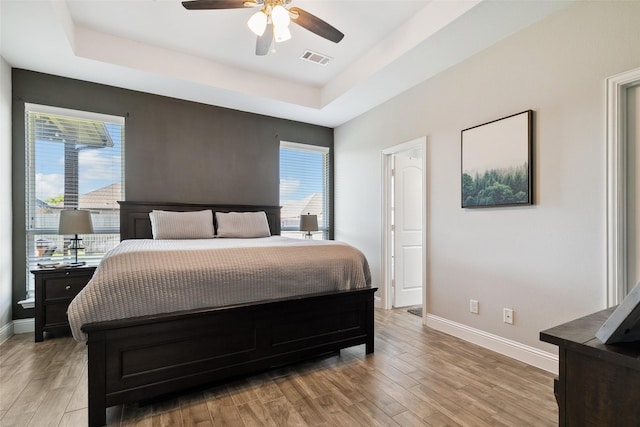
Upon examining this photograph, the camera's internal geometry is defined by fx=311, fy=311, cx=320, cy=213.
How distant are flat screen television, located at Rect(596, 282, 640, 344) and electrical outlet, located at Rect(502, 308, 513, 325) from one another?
2087 mm

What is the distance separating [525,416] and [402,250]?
248 cm

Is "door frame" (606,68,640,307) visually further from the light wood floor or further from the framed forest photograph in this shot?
the light wood floor

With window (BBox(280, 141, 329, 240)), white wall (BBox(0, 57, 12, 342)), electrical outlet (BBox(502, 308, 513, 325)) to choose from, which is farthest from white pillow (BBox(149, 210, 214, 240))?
Result: electrical outlet (BBox(502, 308, 513, 325))

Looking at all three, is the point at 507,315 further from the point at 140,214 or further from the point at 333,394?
the point at 140,214

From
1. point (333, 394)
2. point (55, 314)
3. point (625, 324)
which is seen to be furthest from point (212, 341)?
point (55, 314)

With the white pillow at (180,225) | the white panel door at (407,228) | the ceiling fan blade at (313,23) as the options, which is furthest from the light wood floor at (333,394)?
the ceiling fan blade at (313,23)

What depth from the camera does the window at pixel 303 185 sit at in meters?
4.81

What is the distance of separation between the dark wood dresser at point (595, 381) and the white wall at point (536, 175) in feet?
5.77

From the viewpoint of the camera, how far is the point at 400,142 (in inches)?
149

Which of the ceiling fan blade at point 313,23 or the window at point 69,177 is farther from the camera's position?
the window at point 69,177

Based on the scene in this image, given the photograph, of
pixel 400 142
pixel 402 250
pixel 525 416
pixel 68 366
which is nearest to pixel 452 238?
pixel 402 250

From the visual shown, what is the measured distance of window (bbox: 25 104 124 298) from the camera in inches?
131

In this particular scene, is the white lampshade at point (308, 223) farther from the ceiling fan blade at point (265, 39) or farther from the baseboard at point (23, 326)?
the baseboard at point (23, 326)

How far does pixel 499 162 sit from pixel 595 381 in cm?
229
